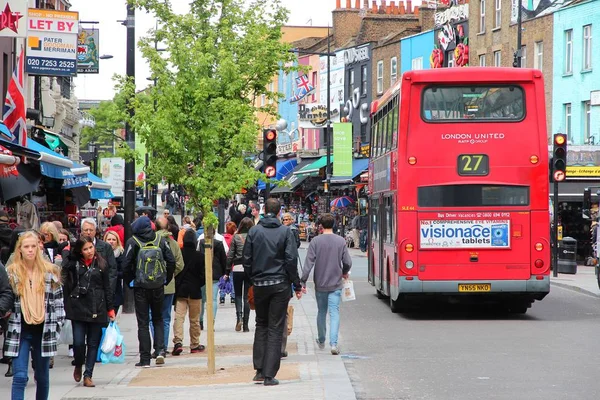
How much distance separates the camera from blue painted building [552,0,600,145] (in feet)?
132

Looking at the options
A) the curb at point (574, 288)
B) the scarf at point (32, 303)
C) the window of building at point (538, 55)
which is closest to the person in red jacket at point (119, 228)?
the scarf at point (32, 303)

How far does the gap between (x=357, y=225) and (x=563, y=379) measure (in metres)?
38.8

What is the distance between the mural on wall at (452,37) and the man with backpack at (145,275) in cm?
3774

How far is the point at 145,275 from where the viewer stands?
13.9 m

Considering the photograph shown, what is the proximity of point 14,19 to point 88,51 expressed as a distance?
48.0 feet

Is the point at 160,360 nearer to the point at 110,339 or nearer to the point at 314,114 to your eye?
the point at 110,339

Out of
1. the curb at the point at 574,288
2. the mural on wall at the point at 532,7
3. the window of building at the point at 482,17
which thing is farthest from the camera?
the window of building at the point at 482,17

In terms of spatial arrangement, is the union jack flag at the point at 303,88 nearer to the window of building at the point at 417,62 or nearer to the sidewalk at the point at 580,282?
the window of building at the point at 417,62

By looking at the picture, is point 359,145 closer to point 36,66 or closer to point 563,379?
point 36,66

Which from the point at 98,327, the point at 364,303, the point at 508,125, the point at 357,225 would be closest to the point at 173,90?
the point at 98,327

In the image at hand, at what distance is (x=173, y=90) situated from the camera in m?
14.0

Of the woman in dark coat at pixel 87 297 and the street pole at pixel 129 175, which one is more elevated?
the street pole at pixel 129 175

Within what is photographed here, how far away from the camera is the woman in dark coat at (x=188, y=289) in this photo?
1538 cm

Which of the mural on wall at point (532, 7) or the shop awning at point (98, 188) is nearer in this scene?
the shop awning at point (98, 188)
